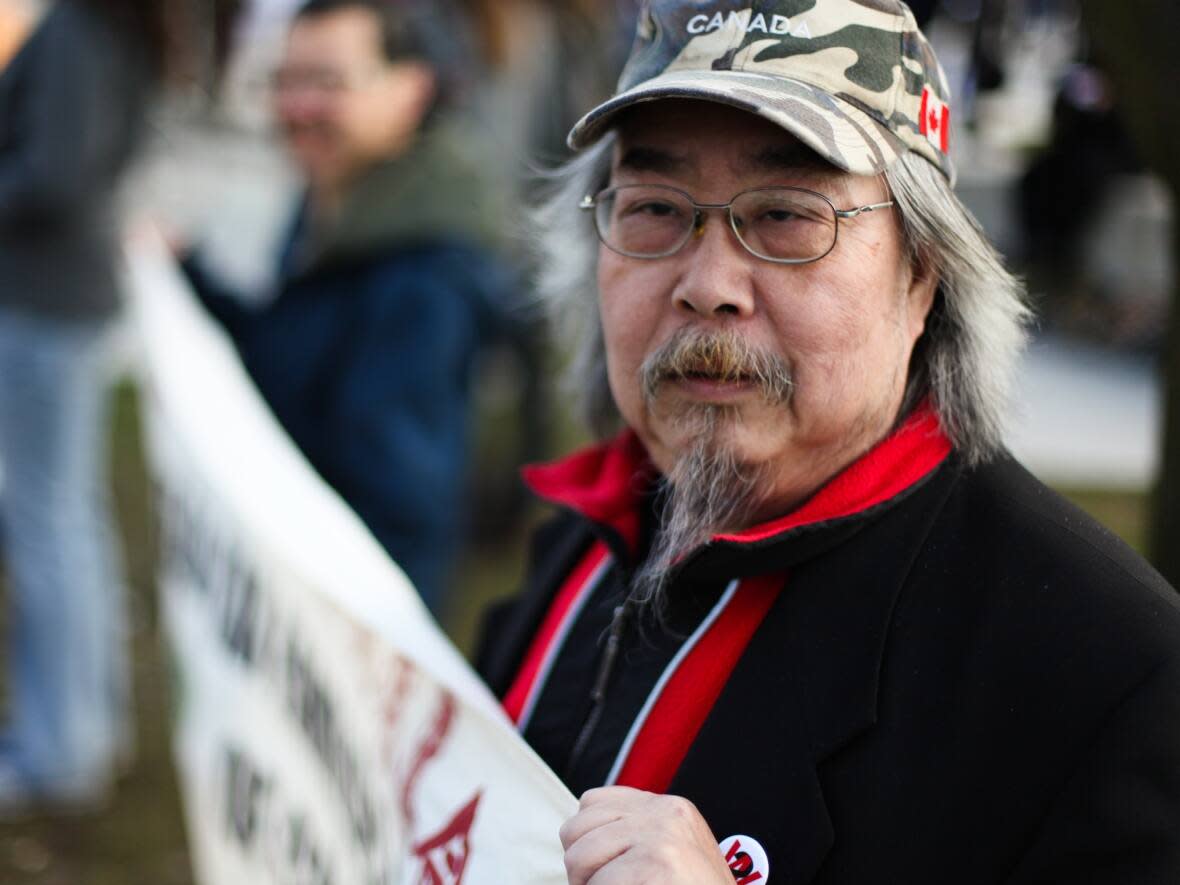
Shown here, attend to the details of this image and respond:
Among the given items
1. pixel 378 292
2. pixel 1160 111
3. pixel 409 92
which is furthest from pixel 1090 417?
pixel 1160 111

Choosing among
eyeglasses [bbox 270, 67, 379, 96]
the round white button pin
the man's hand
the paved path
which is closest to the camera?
the man's hand

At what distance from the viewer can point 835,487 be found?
1.67 metres

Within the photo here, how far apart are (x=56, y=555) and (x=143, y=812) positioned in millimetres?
828

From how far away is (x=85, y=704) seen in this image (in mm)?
4184

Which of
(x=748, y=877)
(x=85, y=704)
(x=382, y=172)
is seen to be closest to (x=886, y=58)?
(x=748, y=877)

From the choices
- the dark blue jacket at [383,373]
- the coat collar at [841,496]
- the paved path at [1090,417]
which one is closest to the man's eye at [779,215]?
the coat collar at [841,496]

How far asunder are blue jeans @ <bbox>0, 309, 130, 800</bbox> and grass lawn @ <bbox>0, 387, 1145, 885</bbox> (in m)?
0.14

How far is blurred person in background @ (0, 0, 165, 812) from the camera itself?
3834 millimetres

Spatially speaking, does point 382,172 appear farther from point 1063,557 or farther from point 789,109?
point 1063,557

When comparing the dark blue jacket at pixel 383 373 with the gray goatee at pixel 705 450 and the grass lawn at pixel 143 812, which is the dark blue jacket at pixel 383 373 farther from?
the gray goatee at pixel 705 450

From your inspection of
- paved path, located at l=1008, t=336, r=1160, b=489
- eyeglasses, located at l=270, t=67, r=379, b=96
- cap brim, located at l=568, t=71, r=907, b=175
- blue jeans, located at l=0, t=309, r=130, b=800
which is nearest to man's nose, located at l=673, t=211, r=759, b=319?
cap brim, located at l=568, t=71, r=907, b=175

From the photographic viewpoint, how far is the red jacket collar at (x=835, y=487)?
64.7 inches

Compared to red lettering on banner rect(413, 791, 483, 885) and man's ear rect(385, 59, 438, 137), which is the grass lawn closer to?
man's ear rect(385, 59, 438, 137)

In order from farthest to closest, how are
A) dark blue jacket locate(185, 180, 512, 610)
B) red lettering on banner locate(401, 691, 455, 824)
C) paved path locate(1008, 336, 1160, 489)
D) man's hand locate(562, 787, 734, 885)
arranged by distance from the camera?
paved path locate(1008, 336, 1160, 489) → dark blue jacket locate(185, 180, 512, 610) → red lettering on banner locate(401, 691, 455, 824) → man's hand locate(562, 787, 734, 885)
